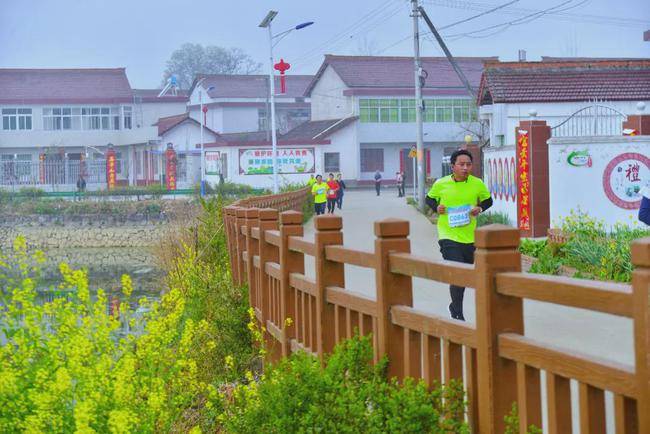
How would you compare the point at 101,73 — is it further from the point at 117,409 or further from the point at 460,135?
the point at 117,409

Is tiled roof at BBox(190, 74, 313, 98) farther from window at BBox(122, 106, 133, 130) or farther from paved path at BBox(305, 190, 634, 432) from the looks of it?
paved path at BBox(305, 190, 634, 432)

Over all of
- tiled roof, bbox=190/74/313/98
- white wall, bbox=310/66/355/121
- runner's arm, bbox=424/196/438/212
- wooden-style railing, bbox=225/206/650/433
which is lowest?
wooden-style railing, bbox=225/206/650/433

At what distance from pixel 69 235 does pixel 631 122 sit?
34906 millimetres

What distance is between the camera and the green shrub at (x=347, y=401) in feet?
16.1

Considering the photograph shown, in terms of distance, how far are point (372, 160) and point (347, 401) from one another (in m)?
66.0

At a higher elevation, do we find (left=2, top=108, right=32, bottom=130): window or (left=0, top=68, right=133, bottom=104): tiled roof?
(left=0, top=68, right=133, bottom=104): tiled roof

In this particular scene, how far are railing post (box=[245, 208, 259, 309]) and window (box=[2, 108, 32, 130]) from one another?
67684 millimetres

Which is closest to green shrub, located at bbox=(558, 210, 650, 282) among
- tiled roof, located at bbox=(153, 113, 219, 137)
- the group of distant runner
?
the group of distant runner

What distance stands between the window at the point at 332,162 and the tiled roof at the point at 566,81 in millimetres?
31993

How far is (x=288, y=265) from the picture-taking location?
8.33m

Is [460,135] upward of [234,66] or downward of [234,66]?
downward

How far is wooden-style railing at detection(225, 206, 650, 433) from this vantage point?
371cm

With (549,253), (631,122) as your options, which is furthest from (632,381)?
(631,122)

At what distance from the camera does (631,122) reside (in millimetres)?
23125
